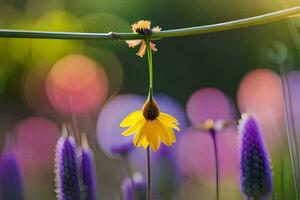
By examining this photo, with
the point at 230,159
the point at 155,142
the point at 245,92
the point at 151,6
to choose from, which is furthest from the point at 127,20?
the point at 155,142

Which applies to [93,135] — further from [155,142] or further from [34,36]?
[34,36]

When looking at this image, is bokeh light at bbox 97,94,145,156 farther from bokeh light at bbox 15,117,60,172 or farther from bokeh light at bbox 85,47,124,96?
bokeh light at bbox 85,47,124,96

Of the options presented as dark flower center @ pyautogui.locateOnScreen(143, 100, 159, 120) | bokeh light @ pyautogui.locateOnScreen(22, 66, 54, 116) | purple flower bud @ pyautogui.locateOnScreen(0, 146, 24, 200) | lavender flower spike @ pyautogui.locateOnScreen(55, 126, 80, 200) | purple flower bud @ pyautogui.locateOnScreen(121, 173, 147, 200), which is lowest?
lavender flower spike @ pyautogui.locateOnScreen(55, 126, 80, 200)

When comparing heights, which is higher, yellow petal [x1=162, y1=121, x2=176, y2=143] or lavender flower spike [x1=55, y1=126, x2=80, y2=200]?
yellow petal [x1=162, y1=121, x2=176, y2=143]

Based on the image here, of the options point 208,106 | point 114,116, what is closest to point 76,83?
point 208,106

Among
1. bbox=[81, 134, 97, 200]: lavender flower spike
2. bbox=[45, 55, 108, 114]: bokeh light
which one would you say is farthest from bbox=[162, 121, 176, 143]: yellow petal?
bbox=[45, 55, 108, 114]: bokeh light

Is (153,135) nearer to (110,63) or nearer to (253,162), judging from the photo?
(253,162)
